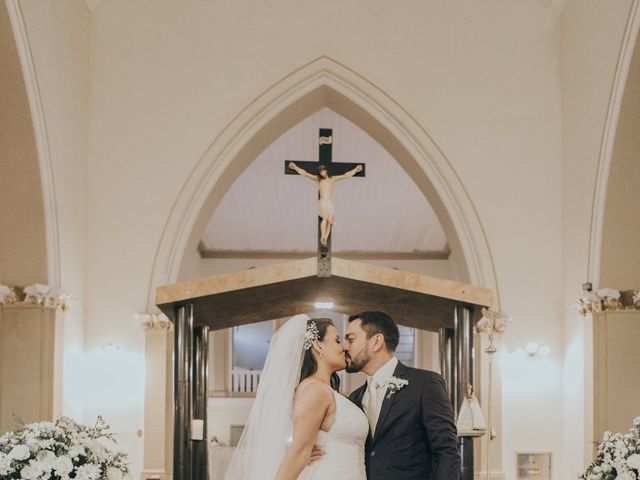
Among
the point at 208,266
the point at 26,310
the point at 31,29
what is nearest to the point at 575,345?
the point at 26,310

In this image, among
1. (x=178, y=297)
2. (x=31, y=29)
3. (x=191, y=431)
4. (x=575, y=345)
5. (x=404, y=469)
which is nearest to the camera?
(x=404, y=469)

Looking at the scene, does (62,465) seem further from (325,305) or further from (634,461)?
(634,461)

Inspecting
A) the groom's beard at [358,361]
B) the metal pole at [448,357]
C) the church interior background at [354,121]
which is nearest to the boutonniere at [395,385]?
the groom's beard at [358,361]

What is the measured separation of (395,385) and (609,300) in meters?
4.58

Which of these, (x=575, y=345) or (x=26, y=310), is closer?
(x=26, y=310)

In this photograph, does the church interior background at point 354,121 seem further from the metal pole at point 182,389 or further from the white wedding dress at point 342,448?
the white wedding dress at point 342,448

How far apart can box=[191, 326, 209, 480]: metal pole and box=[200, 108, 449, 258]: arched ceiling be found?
4674 millimetres

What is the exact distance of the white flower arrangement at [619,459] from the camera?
5625mm

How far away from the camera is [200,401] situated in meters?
7.62

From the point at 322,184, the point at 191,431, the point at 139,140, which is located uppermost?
the point at 139,140

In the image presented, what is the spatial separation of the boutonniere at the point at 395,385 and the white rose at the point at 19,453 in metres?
2.02

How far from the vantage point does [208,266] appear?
1736 cm

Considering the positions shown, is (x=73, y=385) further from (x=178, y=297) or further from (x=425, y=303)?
(x=425, y=303)

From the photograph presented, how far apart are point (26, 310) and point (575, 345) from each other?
5.21m
